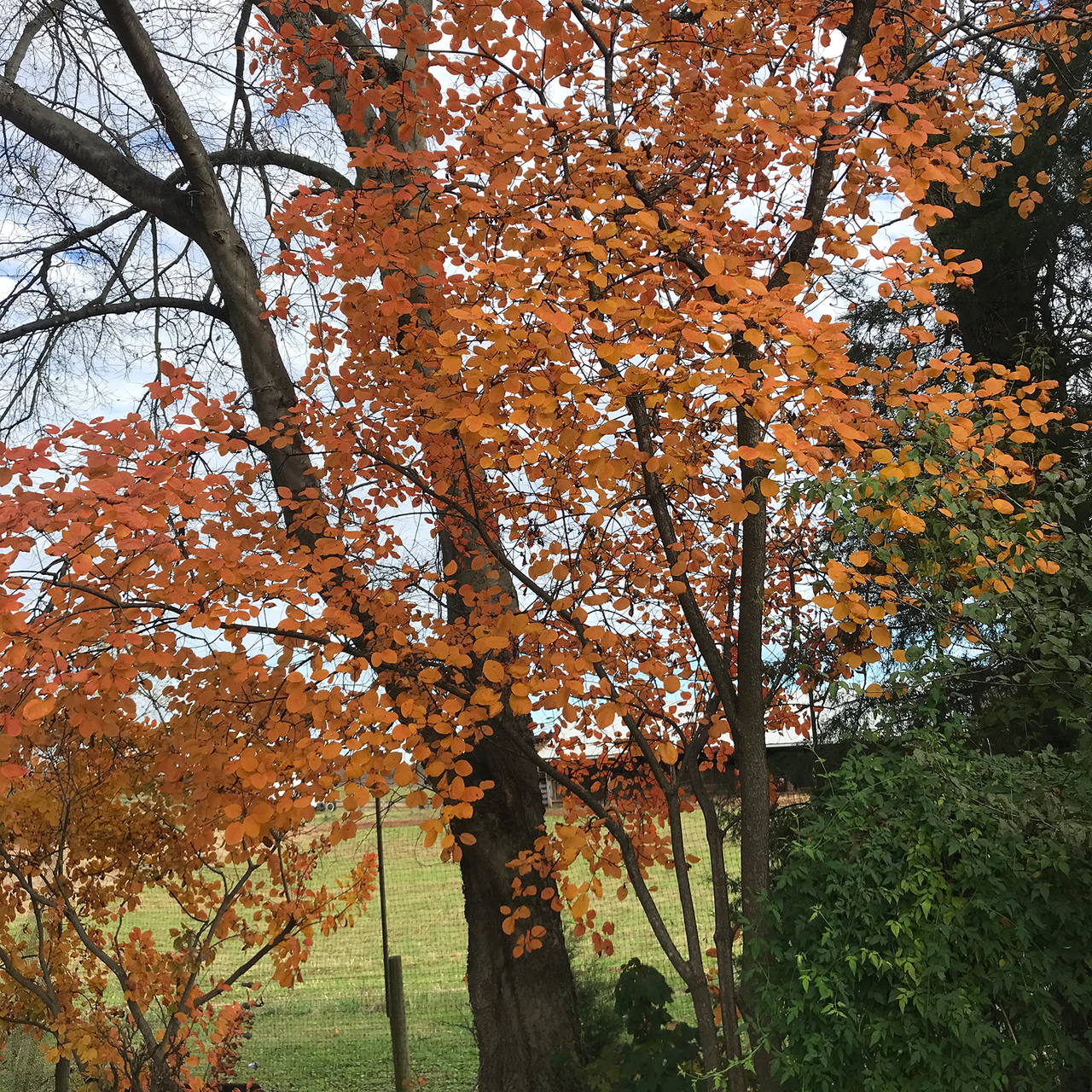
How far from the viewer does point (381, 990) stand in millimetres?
8906

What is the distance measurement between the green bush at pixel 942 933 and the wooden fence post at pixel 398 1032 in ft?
13.5

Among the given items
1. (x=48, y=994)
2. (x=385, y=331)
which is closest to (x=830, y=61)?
(x=385, y=331)

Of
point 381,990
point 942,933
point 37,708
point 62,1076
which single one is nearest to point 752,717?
point 942,933

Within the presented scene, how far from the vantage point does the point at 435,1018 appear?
813 cm

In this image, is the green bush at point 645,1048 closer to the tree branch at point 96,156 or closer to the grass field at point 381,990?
the grass field at point 381,990

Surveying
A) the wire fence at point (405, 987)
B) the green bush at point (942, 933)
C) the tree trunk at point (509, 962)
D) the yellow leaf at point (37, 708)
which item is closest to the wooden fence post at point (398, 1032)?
the wire fence at point (405, 987)

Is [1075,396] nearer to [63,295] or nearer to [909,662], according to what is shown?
[909,662]

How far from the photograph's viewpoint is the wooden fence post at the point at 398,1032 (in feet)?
20.7

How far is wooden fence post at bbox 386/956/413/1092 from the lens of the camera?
6305mm

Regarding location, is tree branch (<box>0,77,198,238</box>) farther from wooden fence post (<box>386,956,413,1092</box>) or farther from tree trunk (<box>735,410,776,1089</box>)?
wooden fence post (<box>386,956,413,1092</box>)

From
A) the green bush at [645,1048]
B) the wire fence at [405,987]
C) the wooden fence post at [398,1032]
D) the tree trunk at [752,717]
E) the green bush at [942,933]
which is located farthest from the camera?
the wire fence at [405,987]

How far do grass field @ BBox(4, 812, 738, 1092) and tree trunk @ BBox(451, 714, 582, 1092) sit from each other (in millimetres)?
1615

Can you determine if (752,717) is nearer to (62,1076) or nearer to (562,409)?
(562,409)

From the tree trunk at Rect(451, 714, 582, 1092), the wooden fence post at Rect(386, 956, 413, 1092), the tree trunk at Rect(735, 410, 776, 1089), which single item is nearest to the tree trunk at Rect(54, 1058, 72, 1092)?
the wooden fence post at Rect(386, 956, 413, 1092)
